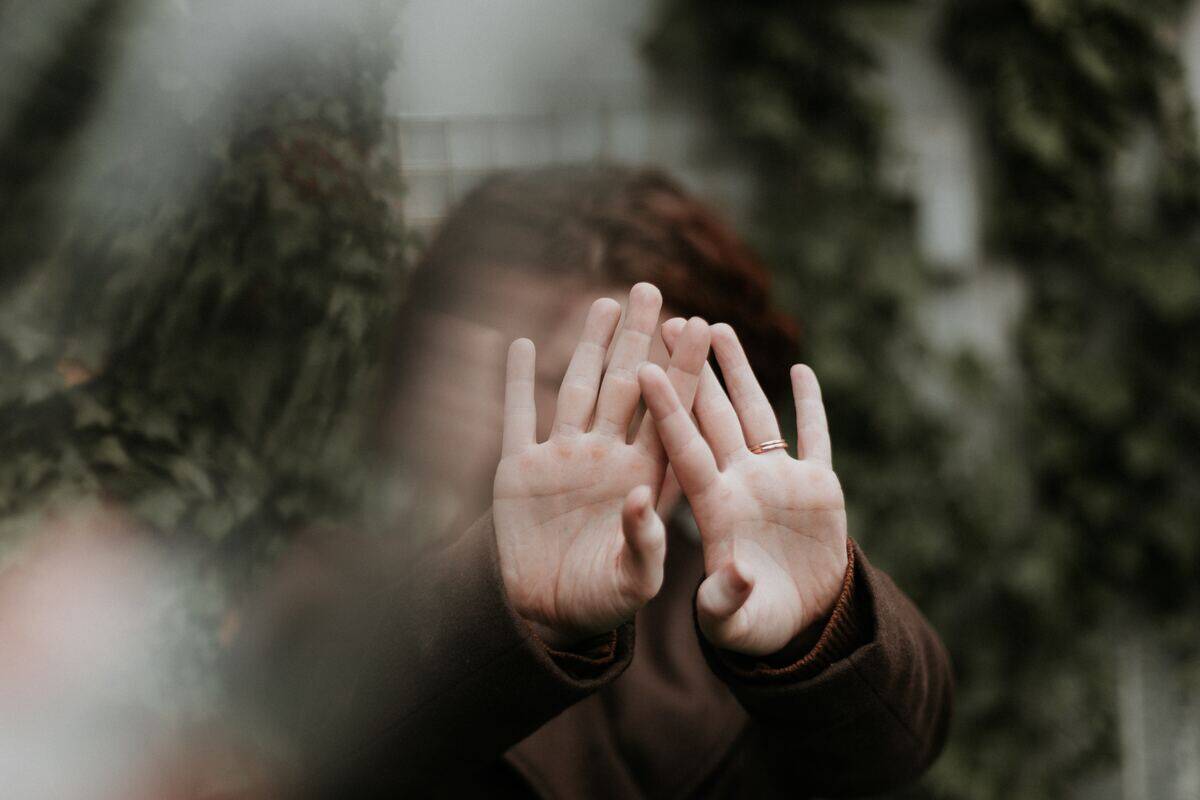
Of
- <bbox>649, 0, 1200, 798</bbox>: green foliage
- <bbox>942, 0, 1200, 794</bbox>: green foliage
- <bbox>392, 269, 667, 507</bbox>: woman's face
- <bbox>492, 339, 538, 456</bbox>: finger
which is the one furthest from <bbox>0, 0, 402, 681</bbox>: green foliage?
<bbox>942, 0, 1200, 794</bbox>: green foliage

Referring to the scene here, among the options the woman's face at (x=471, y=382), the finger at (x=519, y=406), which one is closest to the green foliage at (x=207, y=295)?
the woman's face at (x=471, y=382)

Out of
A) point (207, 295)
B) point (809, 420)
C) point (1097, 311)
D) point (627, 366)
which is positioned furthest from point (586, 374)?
point (1097, 311)

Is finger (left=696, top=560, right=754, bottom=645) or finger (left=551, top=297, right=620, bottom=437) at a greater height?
finger (left=551, top=297, right=620, bottom=437)

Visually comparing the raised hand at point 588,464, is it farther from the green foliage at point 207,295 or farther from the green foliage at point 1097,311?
the green foliage at point 1097,311

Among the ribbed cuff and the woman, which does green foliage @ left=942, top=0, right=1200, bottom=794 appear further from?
the ribbed cuff

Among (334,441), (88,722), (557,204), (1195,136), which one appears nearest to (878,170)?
(1195,136)

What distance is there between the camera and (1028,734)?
1747 millimetres

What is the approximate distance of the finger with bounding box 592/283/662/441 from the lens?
51cm

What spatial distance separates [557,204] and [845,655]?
17.8 inches

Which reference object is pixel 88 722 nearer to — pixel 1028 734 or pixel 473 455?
pixel 473 455

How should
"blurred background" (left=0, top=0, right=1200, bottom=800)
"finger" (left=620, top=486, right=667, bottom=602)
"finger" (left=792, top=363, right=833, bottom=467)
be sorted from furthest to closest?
"blurred background" (left=0, top=0, right=1200, bottom=800) → "finger" (left=792, top=363, right=833, bottom=467) → "finger" (left=620, top=486, right=667, bottom=602)

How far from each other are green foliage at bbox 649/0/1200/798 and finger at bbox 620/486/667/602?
4.11ft

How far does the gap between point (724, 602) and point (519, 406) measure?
160mm

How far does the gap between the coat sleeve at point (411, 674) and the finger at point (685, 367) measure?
11cm
